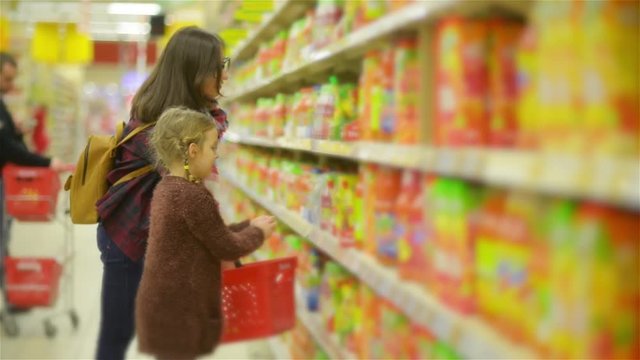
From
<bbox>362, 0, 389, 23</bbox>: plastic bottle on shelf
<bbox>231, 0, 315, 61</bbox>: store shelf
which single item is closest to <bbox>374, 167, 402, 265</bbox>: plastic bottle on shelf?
<bbox>362, 0, 389, 23</bbox>: plastic bottle on shelf

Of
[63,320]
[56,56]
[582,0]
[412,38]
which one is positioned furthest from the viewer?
[56,56]

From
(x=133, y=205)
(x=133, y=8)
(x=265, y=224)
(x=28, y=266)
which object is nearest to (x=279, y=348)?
(x=265, y=224)

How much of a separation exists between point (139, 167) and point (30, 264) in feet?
8.66

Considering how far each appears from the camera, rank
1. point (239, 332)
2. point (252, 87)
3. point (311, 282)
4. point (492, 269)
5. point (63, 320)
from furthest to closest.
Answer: point (63, 320)
point (252, 87)
point (311, 282)
point (239, 332)
point (492, 269)

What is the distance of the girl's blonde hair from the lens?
256 centimetres

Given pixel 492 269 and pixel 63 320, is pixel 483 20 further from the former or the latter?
pixel 63 320

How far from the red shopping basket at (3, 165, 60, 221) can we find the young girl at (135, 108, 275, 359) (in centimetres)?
255

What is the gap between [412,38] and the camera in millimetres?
1995

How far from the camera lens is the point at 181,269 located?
8.34 feet

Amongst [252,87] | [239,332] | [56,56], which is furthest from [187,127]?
[56,56]

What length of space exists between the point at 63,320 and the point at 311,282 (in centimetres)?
264

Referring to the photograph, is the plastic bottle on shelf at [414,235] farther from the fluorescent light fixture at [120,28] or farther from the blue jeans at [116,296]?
the fluorescent light fixture at [120,28]

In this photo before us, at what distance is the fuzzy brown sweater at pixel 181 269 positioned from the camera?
2518 mm

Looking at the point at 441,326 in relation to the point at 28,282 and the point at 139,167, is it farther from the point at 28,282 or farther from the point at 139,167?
the point at 28,282
